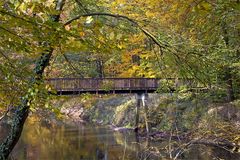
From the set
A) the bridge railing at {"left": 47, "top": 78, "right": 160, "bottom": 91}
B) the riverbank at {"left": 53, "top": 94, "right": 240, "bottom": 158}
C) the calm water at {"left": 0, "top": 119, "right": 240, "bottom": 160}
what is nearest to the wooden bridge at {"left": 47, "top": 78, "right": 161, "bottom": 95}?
the bridge railing at {"left": 47, "top": 78, "right": 160, "bottom": 91}

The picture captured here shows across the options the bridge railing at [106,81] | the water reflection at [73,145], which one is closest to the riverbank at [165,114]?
the bridge railing at [106,81]

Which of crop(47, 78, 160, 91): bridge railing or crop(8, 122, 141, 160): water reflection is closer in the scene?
crop(8, 122, 141, 160): water reflection

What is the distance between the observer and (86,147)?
20.2 m

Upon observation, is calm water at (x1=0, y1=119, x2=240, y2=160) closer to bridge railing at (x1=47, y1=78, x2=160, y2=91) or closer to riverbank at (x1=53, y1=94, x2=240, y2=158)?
riverbank at (x1=53, y1=94, x2=240, y2=158)

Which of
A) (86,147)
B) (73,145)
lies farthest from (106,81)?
(86,147)

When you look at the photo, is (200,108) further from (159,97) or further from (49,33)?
(49,33)

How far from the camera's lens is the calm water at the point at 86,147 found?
16.5m

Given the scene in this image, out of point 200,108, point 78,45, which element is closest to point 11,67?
point 78,45

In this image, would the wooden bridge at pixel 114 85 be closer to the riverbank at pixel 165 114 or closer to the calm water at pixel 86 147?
the riverbank at pixel 165 114

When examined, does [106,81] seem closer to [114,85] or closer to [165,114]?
[114,85]

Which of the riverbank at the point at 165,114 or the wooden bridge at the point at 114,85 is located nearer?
the riverbank at the point at 165,114

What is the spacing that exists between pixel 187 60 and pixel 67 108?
3847 cm

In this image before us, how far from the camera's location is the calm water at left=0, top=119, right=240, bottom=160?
54.2ft

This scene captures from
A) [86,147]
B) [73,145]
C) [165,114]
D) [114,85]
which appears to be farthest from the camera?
[114,85]
